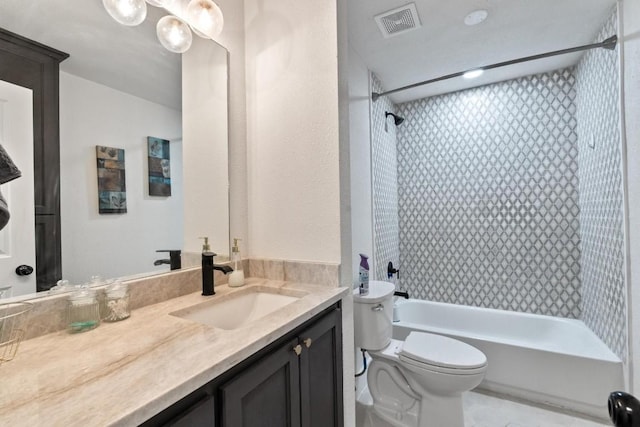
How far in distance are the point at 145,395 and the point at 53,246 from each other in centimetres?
68

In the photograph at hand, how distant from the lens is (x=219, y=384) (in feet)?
2.09

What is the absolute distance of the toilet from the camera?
146cm

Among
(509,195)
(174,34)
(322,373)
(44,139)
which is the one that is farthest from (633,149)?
(44,139)

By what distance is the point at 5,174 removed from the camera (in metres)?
0.75

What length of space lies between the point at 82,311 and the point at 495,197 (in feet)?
10.2

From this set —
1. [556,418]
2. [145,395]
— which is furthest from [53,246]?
[556,418]

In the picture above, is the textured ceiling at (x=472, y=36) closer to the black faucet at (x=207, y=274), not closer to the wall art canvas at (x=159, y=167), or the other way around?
the wall art canvas at (x=159, y=167)

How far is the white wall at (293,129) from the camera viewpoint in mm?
1320

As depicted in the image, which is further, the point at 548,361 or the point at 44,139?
the point at 548,361

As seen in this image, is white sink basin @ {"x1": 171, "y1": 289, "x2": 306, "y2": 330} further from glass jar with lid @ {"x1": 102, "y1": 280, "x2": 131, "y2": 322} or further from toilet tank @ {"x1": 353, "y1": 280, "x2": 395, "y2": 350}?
toilet tank @ {"x1": 353, "y1": 280, "x2": 395, "y2": 350}

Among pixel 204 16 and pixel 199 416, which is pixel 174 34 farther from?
pixel 199 416

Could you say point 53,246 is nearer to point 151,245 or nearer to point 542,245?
point 151,245

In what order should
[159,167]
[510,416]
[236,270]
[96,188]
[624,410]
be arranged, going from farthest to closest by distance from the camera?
[510,416]
[236,270]
[159,167]
[96,188]
[624,410]

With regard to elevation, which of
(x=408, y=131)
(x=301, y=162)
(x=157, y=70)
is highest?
(x=408, y=131)
